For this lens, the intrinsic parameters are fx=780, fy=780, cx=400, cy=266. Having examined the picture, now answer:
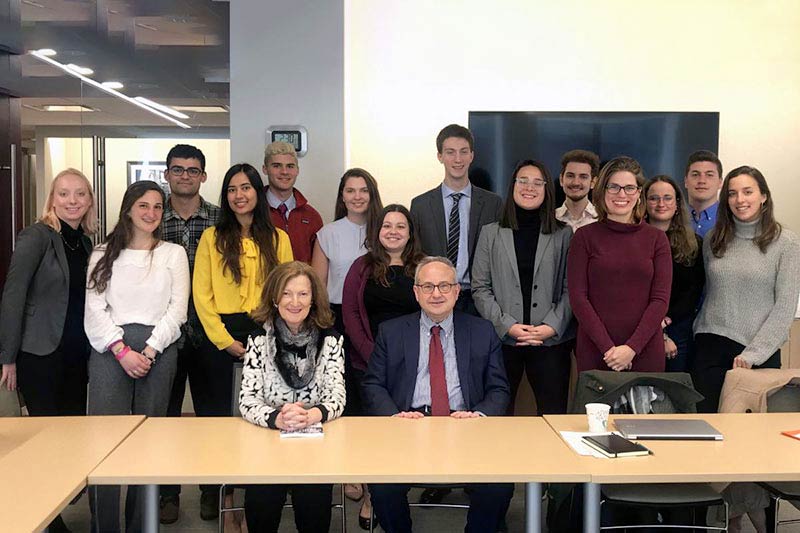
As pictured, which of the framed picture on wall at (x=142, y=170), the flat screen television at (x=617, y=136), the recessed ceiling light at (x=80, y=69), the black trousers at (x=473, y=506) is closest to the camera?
the black trousers at (x=473, y=506)

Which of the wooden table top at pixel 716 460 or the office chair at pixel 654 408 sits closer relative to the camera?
the wooden table top at pixel 716 460

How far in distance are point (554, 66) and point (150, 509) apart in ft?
12.8

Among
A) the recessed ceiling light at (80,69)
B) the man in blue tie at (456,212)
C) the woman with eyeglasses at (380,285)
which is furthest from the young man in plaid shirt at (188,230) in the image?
the recessed ceiling light at (80,69)

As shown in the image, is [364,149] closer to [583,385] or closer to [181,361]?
[181,361]

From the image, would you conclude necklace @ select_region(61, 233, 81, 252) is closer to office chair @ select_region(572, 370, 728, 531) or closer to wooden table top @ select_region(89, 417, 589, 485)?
wooden table top @ select_region(89, 417, 589, 485)

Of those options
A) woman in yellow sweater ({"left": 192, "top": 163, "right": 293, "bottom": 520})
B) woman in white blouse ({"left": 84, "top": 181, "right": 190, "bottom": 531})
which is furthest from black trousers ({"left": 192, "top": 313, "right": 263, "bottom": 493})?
woman in white blouse ({"left": 84, "top": 181, "right": 190, "bottom": 531})

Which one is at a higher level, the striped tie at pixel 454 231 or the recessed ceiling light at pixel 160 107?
the recessed ceiling light at pixel 160 107

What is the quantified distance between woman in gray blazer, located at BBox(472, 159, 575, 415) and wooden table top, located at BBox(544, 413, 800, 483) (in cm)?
84

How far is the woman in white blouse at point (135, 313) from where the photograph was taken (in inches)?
130

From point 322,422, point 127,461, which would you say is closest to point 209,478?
point 127,461

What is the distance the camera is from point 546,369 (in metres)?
3.65

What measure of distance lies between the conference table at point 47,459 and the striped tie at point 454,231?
5.87 feet

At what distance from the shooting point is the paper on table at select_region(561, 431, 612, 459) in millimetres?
2426

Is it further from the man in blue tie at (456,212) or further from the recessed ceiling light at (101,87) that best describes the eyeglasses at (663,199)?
the recessed ceiling light at (101,87)
